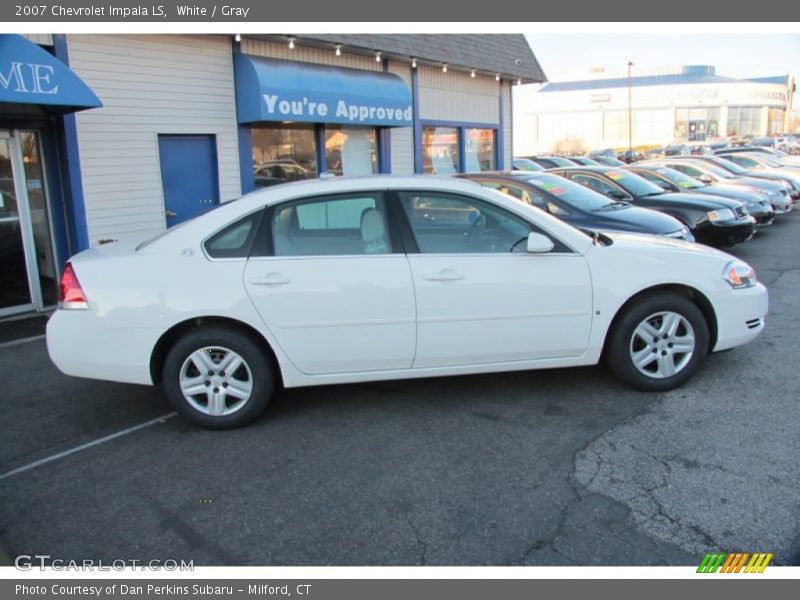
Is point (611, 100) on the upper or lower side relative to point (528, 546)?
upper

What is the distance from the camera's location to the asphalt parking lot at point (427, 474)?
306cm

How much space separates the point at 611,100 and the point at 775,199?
232 ft

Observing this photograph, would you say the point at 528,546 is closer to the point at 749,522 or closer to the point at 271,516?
the point at 749,522

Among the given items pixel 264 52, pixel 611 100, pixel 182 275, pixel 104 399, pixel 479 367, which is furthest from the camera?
pixel 611 100

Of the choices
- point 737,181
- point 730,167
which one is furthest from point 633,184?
point 730,167

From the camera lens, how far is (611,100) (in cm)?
8006

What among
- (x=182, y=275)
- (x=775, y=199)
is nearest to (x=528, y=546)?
(x=182, y=275)

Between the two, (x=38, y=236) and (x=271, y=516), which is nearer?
(x=271, y=516)

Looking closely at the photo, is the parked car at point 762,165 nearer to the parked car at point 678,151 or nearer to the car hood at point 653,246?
the car hood at point 653,246

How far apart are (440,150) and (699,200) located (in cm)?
598

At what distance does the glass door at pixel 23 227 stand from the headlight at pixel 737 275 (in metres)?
7.41

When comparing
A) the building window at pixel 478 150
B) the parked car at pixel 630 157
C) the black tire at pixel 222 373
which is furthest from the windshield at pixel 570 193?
the parked car at pixel 630 157

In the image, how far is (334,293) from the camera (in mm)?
4301

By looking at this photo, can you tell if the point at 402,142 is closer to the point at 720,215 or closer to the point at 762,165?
the point at 720,215
